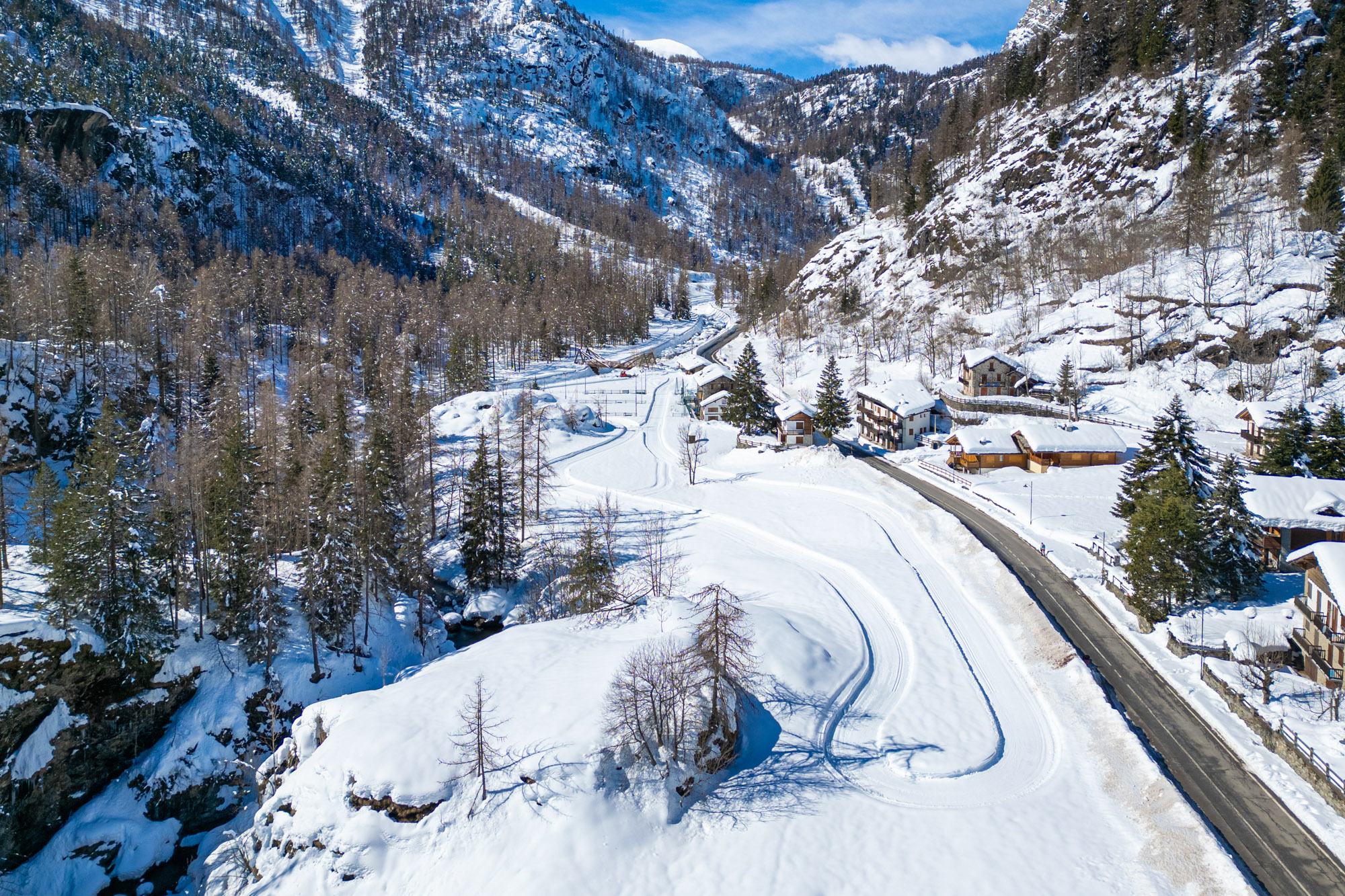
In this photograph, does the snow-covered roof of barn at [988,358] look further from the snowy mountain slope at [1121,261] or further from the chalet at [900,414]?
the chalet at [900,414]

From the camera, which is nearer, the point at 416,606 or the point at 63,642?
the point at 63,642

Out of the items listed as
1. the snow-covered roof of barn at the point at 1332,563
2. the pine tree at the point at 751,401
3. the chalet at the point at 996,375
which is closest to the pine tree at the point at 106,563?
the snow-covered roof of barn at the point at 1332,563

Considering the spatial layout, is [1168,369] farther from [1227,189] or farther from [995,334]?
[1227,189]

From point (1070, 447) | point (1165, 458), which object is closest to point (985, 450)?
point (1070, 447)

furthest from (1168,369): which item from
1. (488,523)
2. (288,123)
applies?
(288,123)

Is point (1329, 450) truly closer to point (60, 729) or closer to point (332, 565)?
point (332, 565)

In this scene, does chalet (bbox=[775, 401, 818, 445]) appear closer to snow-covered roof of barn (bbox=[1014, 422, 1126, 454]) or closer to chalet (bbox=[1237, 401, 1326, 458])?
snow-covered roof of barn (bbox=[1014, 422, 1126, 454])
